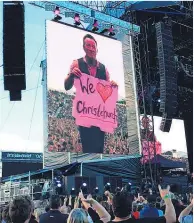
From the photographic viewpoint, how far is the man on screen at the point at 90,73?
44.1 feet

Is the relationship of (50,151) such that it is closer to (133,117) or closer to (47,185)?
(47,185)

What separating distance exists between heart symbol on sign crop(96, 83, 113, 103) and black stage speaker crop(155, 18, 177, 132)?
3603 mm

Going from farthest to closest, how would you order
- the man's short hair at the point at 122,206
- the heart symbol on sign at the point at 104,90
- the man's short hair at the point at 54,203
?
the heart symbol on sign at the point at 104,90 < the man's short hair at the point at 54,203 < the man's short hair at the point at 122,206

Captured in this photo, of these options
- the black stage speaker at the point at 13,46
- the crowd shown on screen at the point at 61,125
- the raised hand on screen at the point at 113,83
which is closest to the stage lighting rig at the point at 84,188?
the crowd shown on screen at the point at 61,125

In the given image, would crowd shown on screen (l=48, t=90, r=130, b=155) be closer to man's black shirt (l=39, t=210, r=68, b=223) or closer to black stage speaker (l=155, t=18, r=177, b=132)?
black stage speaker (l=155, t=18, r=177, b=132)

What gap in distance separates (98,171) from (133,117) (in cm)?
336

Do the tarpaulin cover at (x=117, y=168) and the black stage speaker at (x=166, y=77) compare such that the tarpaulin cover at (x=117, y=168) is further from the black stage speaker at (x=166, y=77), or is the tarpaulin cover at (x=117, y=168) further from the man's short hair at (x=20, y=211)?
the man's short hair at (x=20, y=211)

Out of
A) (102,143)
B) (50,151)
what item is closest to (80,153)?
(102,143)

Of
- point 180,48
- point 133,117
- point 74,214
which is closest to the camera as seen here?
point 74,214

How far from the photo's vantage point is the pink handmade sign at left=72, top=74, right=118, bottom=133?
13.5 m

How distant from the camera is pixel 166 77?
10.8 m

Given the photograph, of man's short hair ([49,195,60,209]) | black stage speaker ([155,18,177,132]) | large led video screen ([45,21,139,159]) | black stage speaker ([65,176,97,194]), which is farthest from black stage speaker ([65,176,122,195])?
man's short hair ([49,195,60,209])

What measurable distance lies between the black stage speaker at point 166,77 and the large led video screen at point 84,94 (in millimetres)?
3283

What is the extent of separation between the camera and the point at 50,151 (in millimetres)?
12562
